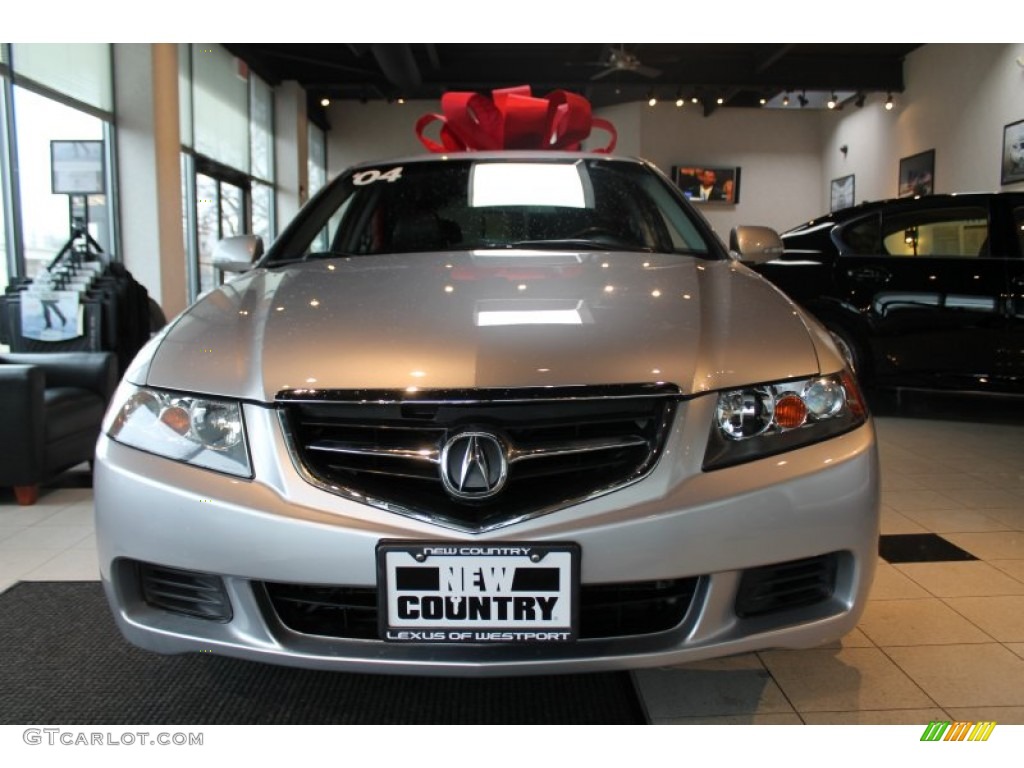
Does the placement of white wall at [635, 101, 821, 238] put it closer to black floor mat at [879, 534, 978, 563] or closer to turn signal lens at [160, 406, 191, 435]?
black floor mat at [879, 534, 978, 563]

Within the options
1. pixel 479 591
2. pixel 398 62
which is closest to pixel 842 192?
pixel 398 62

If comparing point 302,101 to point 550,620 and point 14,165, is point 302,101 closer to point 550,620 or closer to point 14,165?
point 14,165

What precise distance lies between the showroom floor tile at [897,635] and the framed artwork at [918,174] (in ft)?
24.0

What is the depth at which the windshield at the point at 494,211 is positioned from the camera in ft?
6.48

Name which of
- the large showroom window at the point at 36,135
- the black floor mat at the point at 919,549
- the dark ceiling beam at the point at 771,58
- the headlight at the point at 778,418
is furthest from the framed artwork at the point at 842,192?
the headlight at the point at 778,418

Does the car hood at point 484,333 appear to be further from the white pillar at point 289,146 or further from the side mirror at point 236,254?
the white pillar at point 289,146

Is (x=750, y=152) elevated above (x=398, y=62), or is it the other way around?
(x=398, y=62)

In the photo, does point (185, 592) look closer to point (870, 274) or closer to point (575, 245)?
point (575, 245)

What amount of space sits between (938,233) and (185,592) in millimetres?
4255

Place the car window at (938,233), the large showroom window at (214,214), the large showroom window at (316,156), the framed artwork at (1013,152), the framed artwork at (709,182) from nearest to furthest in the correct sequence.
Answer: the car window at (938,233), the framed artwork at (1013,152), the large showroom window at (214,214), the framed artwork at (709,182), the large showroom window at (316,156)

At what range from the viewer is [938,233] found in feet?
14.1

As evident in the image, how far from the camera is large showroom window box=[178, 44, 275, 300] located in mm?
8016

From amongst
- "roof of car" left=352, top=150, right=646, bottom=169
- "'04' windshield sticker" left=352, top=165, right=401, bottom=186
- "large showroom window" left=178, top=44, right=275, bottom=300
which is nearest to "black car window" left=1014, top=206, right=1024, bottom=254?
"roof of car" left=352, top=150, right=646, bottom=169
